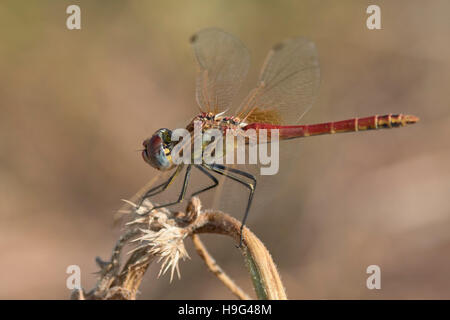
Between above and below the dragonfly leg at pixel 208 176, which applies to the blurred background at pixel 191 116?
above

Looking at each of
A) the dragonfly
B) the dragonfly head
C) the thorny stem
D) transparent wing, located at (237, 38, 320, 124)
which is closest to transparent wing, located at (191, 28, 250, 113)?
the dragonfly

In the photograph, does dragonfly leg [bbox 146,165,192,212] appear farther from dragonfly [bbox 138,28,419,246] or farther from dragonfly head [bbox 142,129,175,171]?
dragonfly head [bbox 142,129,175,171]

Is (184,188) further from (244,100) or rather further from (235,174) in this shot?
(244,100)

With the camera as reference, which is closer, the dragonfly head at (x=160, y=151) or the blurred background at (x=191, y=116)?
the dragonfly head at (x=160, y=151)

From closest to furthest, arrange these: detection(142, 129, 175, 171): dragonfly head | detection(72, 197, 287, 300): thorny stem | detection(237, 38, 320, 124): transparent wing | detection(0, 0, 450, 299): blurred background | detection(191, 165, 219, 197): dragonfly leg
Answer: detection(72, 197, 287, 300): thorny stem → detection(142, 129, 175, 171): dragonfly head → detection(191, 165, 219, 197): dragonfly leg → detection(237, 38, 320, 124): transparent wing → detection(0, 0, 450, 299): blurred background

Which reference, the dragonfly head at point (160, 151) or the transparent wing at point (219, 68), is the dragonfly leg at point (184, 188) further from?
the transparent wing at point (219, 68)

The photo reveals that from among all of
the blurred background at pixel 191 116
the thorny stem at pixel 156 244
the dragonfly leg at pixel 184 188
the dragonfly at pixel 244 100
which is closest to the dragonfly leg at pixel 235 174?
the dragonfly at pixel 244 100
